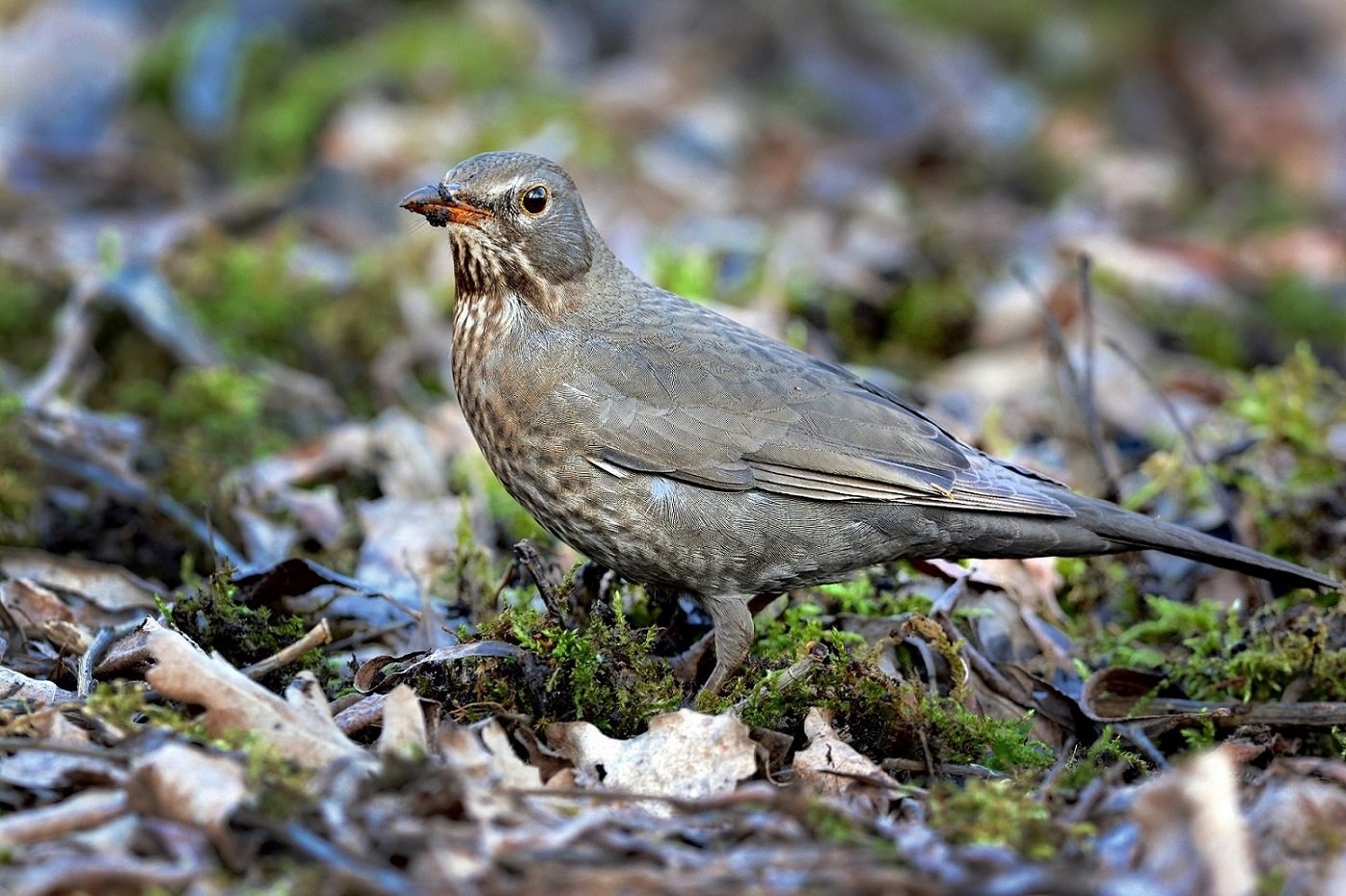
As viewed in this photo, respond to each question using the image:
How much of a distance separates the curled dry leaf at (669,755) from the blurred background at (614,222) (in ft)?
5.24

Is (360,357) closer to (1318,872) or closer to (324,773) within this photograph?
(324,773)

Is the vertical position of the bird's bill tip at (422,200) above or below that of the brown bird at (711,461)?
above

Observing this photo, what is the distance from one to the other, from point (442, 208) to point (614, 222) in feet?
12.8

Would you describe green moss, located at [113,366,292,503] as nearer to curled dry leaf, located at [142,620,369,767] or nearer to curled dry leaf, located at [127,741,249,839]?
curled dry leaf, located at [142,620,369,767]

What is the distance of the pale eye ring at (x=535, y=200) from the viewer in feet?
17.0

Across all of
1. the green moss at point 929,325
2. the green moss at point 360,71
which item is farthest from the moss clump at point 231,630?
the green moss at point 360,71

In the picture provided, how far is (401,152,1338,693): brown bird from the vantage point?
4.90m

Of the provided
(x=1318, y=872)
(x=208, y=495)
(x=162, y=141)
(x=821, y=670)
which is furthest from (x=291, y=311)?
(x=1318, y=872)

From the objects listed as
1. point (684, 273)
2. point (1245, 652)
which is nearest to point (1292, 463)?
point (1245, 652)

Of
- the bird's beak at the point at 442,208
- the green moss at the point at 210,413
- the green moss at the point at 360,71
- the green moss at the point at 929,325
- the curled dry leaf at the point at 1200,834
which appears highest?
the green moss at the point at 360,71

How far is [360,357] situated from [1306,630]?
470cm

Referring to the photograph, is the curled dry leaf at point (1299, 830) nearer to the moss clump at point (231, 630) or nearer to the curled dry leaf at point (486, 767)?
the curled dry leaf at point (486, 767)

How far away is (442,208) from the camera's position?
5.08 meters

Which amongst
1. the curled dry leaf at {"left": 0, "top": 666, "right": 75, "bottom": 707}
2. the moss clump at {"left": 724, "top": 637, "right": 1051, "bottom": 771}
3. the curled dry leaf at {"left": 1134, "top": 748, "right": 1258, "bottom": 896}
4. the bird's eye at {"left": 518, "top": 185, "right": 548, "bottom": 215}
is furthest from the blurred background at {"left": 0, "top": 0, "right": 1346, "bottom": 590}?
the curled dry leaf at {"left": 1134, "top": 748, "right": 1258, "bottom": 896}
